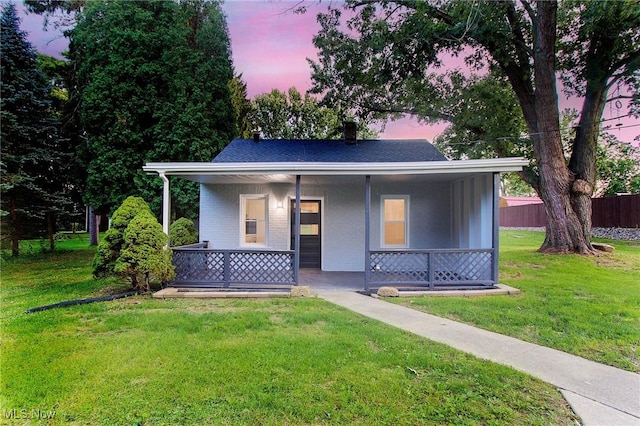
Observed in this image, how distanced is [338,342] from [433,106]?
12.9 metres

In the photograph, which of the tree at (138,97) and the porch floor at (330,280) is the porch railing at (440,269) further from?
the tree at (138,97)

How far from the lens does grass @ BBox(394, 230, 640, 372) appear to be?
4.28m

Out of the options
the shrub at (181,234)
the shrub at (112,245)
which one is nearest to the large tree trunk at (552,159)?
the shrub at (181,234)

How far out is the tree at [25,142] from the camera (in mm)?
10789

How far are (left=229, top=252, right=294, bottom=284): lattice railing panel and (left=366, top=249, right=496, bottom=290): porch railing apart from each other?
192 centimetres

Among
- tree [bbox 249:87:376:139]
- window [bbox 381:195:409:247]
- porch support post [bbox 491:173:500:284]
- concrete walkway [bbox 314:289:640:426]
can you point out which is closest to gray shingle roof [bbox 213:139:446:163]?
window [bbox 381:195:409:247]

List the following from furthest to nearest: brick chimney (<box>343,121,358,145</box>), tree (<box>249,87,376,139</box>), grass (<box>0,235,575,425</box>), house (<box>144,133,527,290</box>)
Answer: tree (<box>249,87,376,139</box>), brick chimney (<box>343,121,358,145</box>), house (<box>144,133,527,290</box>), grass (<box>0,235,575,425</box>)

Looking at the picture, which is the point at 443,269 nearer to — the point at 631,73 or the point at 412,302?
the point at 412,302

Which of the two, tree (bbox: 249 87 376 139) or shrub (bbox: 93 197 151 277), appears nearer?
shrub (bbox: 93 197 151 277)

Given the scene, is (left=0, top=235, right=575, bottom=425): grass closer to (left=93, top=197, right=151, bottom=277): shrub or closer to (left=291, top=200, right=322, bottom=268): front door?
(left=93, top=197, right=151, bottom=277): shrub

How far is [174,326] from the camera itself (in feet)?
15.8

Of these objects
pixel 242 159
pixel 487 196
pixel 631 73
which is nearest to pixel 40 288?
pixel 242 159

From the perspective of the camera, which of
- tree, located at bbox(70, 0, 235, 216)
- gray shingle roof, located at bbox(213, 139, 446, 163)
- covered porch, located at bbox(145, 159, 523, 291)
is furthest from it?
tree, located at bbox(70, 0, 235, 216)

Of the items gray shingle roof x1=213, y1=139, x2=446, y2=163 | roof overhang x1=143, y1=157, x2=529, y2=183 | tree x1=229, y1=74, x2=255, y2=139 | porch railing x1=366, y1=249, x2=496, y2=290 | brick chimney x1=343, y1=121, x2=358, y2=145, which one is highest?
tree x1=229, y1=74, x2=255, y2=139
